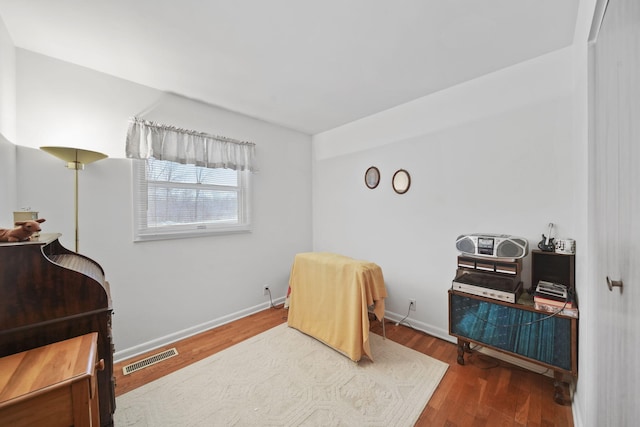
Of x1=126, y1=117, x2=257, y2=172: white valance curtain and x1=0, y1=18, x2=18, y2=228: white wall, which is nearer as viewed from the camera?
x1=0, y1=18, x2=18, y2=228: white wall

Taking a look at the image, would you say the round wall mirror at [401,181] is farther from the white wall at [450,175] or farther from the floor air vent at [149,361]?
the floor air vent at [149,361]

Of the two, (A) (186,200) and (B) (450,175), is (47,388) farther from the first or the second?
(B) (450,175)

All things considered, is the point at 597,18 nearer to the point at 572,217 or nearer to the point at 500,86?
the point at 500,86

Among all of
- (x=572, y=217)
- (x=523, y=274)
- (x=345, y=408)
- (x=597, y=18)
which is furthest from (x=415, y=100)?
(x=345, y=408)

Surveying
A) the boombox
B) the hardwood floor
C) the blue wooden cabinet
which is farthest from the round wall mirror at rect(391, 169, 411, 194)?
the hardwood floor

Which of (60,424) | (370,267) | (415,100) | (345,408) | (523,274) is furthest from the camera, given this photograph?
(415,100)

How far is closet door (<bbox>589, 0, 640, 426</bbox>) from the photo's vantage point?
0.78 metres

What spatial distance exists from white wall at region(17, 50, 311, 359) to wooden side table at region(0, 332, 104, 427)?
1407mm

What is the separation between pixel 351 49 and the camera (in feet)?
6.00

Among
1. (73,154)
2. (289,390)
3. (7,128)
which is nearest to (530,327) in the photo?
(289,390)

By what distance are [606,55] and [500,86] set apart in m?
1.14

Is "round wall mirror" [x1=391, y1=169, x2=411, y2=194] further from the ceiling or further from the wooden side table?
the wooden side table

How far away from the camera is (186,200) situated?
2619 mm

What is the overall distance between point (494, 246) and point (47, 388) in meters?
2.55
